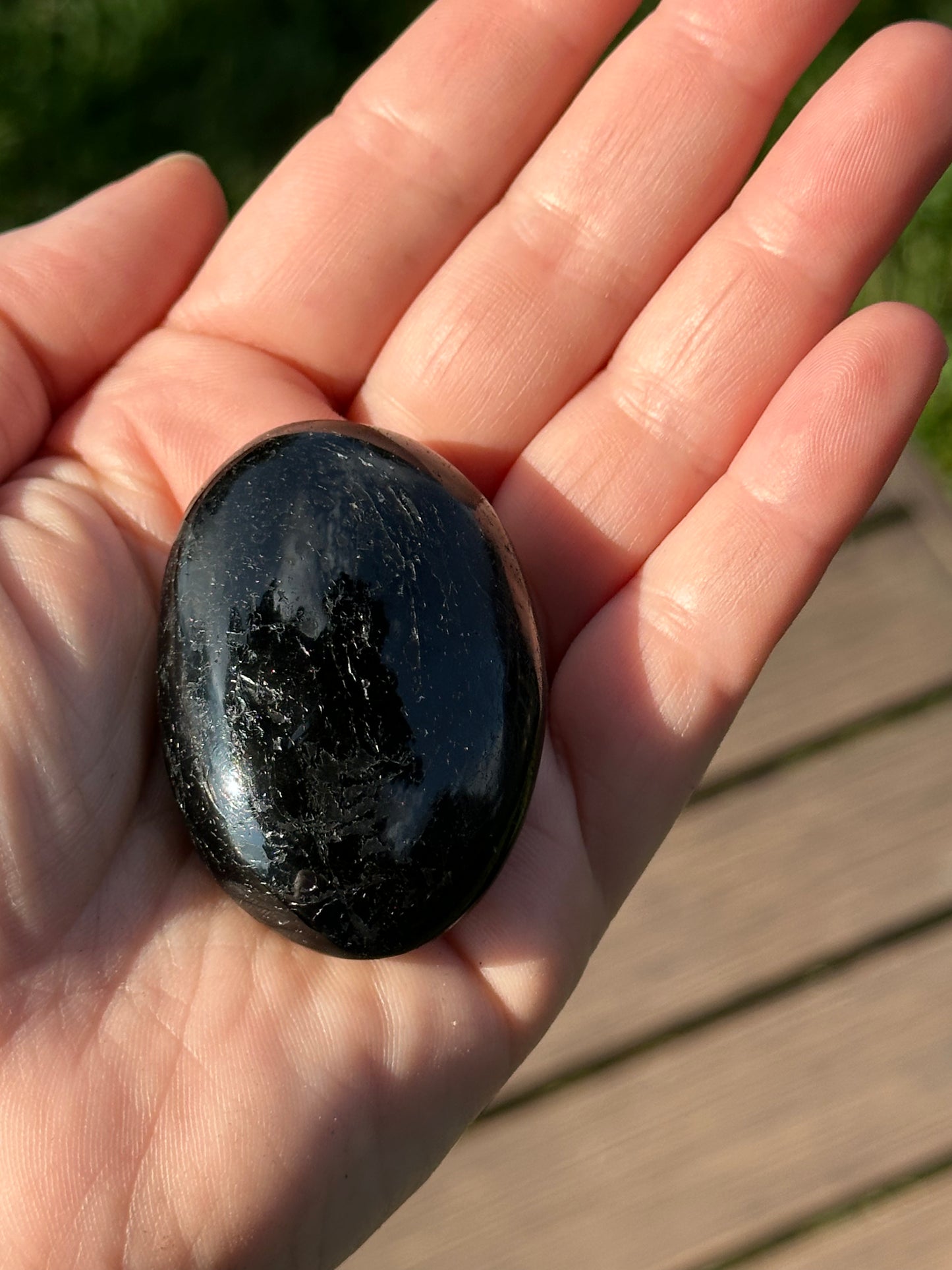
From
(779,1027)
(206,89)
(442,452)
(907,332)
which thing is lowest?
(779,1027)

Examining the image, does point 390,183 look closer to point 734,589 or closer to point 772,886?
point 734,589

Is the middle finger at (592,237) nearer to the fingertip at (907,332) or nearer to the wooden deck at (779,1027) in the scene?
the fingertip at (907,332)

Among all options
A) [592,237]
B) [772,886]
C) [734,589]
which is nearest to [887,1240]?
[772,886]

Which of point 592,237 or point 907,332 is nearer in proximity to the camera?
point 907,332

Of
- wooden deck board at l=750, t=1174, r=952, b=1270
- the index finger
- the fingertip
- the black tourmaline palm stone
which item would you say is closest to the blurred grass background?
the index finger

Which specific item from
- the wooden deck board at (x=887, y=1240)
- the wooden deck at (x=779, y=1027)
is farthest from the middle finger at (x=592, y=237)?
the wooden deck board at (x=887, y=1240)
